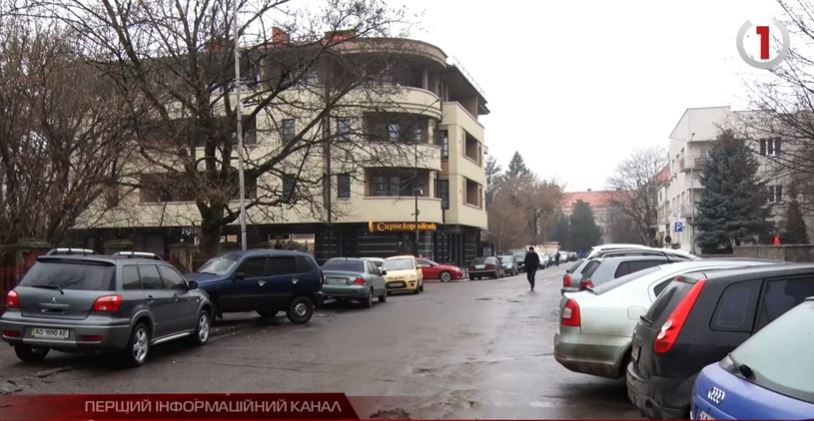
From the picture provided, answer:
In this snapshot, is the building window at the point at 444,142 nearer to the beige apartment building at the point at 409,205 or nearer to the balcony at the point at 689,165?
the beige apartment building at the point at 409,205

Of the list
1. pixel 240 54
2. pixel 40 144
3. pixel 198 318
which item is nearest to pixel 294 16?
pixel 240 54

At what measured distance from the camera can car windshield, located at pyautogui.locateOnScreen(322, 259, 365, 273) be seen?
70.6ft

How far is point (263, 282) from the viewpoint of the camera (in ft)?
51.1

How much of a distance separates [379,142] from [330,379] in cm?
1557

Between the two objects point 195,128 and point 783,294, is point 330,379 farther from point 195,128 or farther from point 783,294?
point 195,128

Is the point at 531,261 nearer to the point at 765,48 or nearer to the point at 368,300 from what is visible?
the point at 368,300

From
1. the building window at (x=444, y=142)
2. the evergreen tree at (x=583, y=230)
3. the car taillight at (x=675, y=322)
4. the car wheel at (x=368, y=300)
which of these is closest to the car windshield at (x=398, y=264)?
the car wheel at (x=368, y=300)

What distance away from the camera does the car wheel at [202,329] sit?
39.7 feet

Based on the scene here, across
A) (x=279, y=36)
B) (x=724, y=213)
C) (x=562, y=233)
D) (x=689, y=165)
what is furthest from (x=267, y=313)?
(x=562, y=233)

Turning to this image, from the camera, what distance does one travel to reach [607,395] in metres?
7.90

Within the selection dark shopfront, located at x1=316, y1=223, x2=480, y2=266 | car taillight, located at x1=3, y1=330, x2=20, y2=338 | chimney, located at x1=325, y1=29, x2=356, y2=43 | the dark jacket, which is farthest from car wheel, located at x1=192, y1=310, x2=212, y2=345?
dark shopfront, located at x1=316, y1=223, x2=480, y2=266

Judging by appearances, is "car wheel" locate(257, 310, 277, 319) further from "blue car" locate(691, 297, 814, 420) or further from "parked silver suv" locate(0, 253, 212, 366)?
"blue car" locate(691, 297, 814, 420)

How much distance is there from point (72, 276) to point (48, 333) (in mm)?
826

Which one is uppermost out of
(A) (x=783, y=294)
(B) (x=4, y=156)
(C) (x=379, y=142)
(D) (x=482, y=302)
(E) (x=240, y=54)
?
(E) (x=240, y=54)
